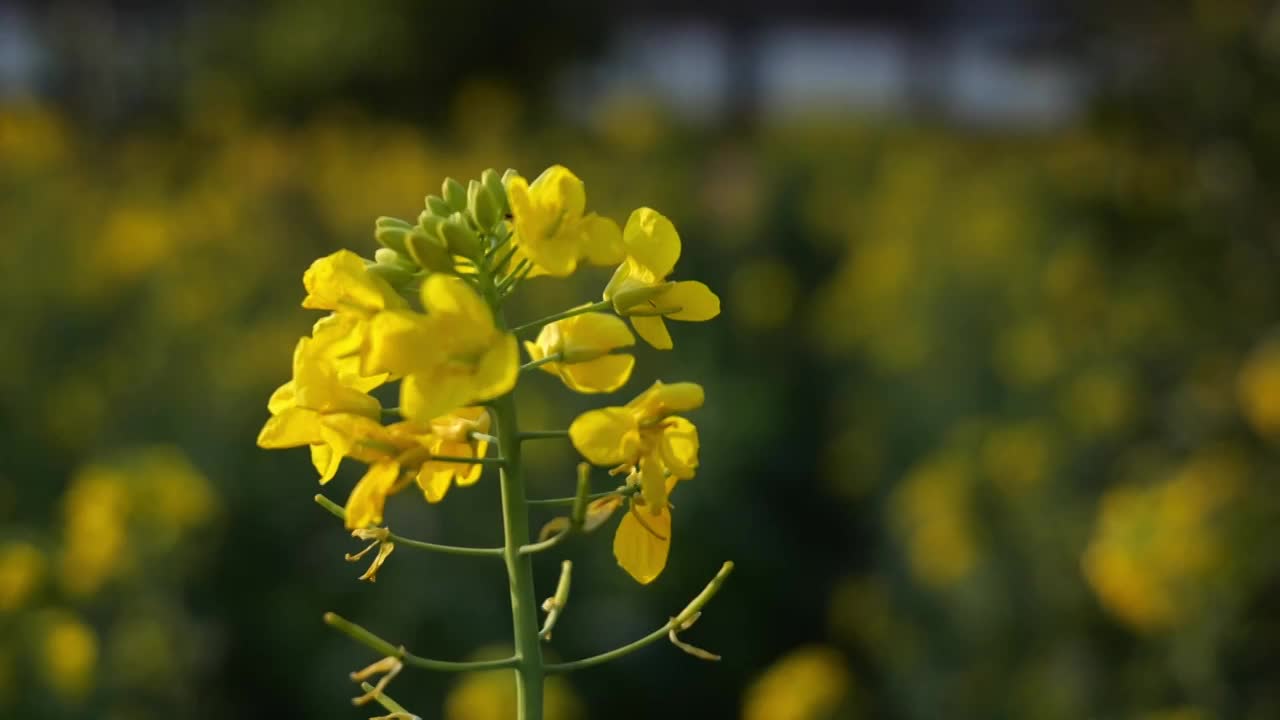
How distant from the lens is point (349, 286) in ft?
3.58

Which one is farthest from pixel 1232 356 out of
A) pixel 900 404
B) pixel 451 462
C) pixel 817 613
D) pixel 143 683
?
pixel 451 462

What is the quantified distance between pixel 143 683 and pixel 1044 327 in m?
3.90

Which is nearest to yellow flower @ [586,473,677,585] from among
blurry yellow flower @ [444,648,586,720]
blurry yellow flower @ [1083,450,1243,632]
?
blurry yellow flower @ [444,648,586,720]

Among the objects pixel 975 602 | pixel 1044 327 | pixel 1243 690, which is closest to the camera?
pixel 1243 690

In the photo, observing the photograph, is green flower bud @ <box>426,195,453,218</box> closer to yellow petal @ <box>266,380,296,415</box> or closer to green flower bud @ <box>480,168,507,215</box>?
green flower bud @ <box>480,168,507,215</box>

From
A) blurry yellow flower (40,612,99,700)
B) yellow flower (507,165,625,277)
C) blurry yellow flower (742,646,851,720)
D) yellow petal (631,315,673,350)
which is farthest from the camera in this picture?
blurry yellow flower (742,646,851,720)

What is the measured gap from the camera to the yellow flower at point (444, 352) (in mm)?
976

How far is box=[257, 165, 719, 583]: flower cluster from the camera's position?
3.30 ft

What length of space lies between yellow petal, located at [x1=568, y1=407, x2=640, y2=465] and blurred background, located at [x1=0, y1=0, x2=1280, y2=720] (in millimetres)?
2042

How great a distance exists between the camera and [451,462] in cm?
111

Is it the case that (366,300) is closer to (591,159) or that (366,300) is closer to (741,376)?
(741,376)

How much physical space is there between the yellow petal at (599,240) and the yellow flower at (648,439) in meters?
0.12

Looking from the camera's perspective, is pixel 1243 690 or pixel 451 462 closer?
pixel 451 462

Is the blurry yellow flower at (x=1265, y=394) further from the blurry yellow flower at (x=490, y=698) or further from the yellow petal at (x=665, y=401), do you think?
the yellow petal at (x=665, y=401)
